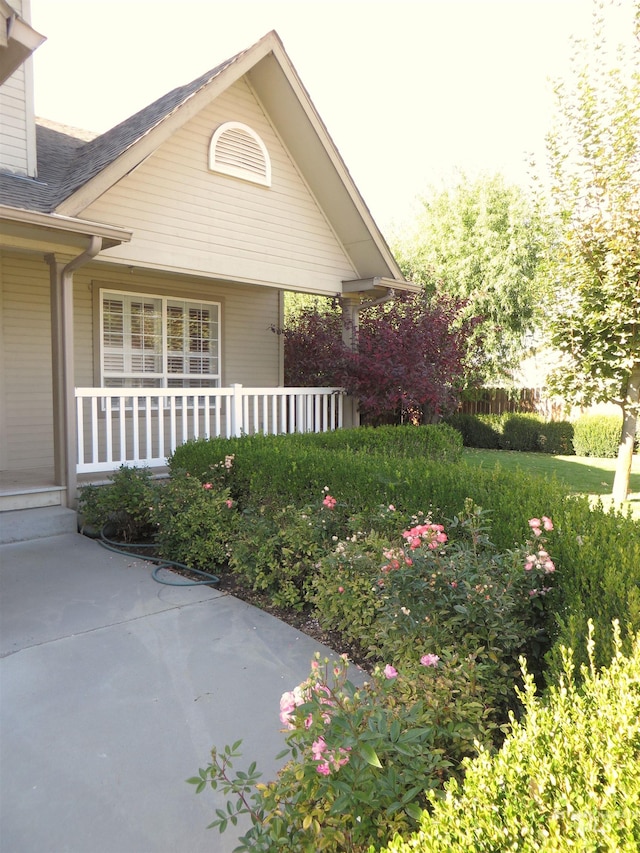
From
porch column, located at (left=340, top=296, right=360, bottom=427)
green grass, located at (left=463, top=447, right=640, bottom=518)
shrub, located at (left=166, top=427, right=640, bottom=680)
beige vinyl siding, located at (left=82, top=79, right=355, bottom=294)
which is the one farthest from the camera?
green grass, located at (left=463, top=447, right=640, bottom=518)

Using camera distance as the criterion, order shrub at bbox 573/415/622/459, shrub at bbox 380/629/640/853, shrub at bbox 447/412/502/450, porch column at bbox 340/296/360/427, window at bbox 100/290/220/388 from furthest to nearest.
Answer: shrub at bbox 447/412/502/450 → shrub at bbox 573/415/622/459 → porch column at bbox 340/296/360/427 → window at bbox 100/290/220/388 → shrub at bbox 380/629/640/853

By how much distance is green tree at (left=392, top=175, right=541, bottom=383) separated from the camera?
63.1 ft

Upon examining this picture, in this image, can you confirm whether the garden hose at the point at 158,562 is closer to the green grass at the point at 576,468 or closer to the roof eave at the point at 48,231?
the roof eave at the point at 48,231

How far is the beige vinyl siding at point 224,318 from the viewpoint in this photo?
8.67 metres

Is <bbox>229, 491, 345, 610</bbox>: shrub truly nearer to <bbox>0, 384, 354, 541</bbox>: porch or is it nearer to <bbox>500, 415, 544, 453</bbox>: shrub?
<bbox>0, 384, 354, 541</bbox>: porch

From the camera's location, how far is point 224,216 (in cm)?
812

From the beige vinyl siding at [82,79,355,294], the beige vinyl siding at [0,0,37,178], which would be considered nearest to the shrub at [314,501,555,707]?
the beige vinyl siding at [82,79,355,294]

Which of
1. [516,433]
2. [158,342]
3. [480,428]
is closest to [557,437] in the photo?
[516,433]

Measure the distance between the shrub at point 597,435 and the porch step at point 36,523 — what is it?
533 inches

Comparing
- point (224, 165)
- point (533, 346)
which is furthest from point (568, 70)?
point (533, 346)

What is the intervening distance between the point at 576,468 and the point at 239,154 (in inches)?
390

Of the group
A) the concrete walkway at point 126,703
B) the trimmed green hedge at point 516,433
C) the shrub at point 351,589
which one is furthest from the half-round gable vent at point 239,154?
the trimmed green hedge at point 516,433

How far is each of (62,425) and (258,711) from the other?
4654mm

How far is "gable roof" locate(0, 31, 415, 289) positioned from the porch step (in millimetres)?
3196
